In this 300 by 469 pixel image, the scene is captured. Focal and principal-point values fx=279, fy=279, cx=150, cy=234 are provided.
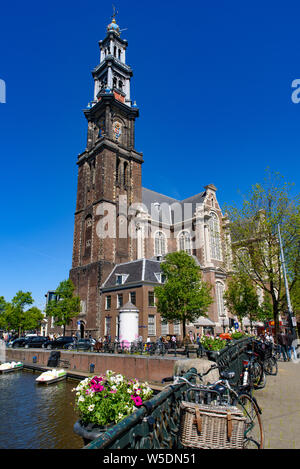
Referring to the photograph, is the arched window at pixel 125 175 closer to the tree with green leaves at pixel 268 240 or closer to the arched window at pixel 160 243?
the arched window at pixel 160 243

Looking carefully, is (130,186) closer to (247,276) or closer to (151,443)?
(247,276)

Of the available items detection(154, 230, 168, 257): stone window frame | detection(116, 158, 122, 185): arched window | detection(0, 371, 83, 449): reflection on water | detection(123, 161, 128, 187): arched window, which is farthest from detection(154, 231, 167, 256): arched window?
detection(0, 371, 83, 449): reflection on water

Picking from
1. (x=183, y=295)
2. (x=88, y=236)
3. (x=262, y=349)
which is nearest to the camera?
(x=262, y=349)

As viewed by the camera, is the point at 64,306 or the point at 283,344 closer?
the point at 283,344

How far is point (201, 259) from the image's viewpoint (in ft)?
147

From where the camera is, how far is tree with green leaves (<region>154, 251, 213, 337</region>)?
2675cm

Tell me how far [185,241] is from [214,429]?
47121 millimetres

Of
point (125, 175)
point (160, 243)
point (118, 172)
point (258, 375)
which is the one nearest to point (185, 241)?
point (160, 243)

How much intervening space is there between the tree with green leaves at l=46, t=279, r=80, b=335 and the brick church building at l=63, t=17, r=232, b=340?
3.65 ft

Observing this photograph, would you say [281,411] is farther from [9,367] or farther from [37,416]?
[9,367]

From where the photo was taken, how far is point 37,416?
36.3ft

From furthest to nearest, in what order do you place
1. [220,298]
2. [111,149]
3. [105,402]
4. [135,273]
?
[111,149]
[220,298]
[135,273]
[105,402]

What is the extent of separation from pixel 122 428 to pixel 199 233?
148 feet

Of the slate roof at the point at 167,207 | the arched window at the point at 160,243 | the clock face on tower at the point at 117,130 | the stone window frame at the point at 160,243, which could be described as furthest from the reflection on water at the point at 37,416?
the clock face on tower at the point at 117,130
